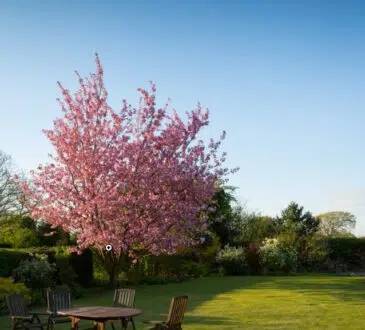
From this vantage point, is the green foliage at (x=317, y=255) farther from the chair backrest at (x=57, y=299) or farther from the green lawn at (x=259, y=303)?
the chair backrest at (x=57, y=299)

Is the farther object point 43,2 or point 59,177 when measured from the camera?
point 59,177

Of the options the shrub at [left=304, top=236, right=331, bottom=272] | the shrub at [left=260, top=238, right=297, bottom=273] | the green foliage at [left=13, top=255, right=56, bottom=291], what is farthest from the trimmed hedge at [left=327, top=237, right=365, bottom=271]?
the green foliage at [left=13, top=255, right=56, bottom=291]

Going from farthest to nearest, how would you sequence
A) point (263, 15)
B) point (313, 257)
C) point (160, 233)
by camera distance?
point (313, 257) < point (160, 233) < point (263, 15)

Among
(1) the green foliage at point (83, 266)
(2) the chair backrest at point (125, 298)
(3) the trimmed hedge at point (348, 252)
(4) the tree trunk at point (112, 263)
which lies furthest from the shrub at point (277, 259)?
(2) the chair backrest at point (125, 298)

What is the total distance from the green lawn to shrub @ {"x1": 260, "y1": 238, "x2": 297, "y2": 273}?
437cm

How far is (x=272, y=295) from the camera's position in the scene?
18156 millimetres

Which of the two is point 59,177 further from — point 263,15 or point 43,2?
point 263,15

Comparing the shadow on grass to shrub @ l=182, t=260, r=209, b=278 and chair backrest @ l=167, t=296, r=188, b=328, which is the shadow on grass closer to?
shrub @ l=182, t=260, r=209, b=278

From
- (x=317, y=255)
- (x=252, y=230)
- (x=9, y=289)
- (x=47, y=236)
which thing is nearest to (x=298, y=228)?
(x=252, y=230)

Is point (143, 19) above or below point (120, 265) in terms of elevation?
above

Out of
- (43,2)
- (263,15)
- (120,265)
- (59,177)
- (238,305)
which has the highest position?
(43,2)

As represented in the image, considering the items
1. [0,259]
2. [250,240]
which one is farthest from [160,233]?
[250,240]

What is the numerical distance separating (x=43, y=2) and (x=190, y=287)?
12111 mm

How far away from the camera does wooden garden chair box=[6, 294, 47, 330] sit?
10.4m
